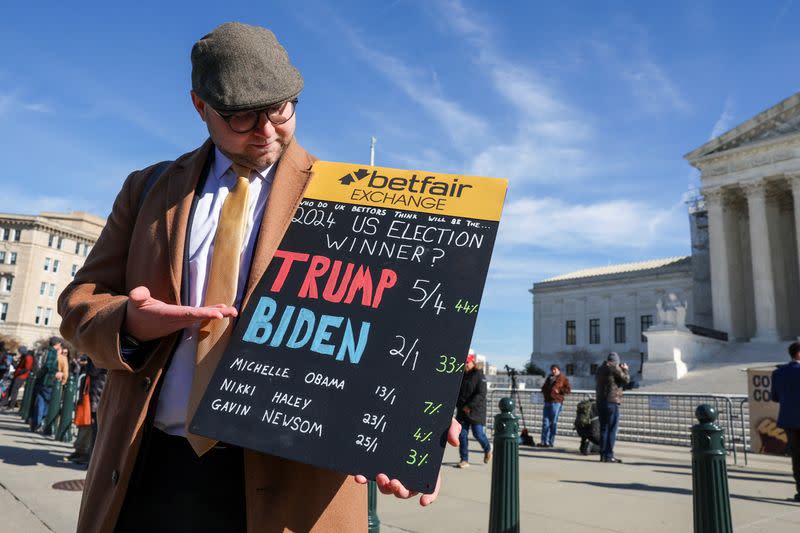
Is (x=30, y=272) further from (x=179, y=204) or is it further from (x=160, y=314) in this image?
(x=160, y=314)

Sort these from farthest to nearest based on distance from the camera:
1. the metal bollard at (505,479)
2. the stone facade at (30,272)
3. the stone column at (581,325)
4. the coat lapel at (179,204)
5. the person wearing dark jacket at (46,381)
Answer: the stone facade at (30,272)
the stone column at (581,325)
the person wearing dark jacket at (46,381)
the metal bollard at (505,479)
the coat lapel at (179,204)

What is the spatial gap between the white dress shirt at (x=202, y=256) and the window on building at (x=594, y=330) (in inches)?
2327

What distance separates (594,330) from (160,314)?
59817mm

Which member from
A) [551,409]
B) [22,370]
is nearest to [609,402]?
[551,409]

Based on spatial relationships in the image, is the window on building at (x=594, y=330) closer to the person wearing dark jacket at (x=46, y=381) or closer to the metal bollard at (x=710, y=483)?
the person wearing dark jacket at (x=46, y=381)

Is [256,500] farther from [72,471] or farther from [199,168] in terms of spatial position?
[72,471]

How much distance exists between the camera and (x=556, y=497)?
719 centimetres

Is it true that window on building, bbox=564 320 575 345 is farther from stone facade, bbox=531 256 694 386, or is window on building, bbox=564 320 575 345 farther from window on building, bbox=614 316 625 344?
window on building, bbox=614 316 625 344

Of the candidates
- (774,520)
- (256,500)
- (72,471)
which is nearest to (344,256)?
(256,500)

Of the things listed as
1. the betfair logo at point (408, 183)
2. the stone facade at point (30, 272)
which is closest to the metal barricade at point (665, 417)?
the betfair logo at point (408, 183)

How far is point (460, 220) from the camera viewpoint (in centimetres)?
191

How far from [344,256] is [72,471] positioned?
27.0ft

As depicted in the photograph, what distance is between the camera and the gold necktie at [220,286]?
1653 millimetres

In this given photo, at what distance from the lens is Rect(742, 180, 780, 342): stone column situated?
34.8 m
